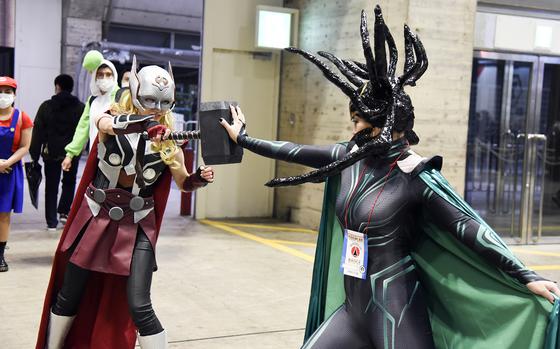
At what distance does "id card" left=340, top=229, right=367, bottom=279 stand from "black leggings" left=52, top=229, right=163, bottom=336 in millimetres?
1167

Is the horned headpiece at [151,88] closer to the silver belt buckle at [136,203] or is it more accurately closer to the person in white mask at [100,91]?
the silver belt buckle at [136,203]

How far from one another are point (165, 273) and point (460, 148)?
3.69m

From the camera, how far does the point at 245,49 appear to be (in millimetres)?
9586

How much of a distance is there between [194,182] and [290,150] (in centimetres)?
83

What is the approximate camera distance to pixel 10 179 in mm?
6137

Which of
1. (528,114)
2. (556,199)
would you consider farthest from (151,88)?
(556,199)

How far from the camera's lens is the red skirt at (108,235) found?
366 cm

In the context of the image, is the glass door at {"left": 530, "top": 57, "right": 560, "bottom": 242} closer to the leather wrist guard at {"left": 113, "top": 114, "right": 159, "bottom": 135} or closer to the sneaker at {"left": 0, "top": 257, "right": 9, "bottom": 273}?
the sneaker at {"left": 0, "top": 257, "right": 9, "bottom": 273}

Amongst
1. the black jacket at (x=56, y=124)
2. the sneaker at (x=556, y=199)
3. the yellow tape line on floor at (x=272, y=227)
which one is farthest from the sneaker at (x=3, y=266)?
the sneaker at (x=556, y=199)

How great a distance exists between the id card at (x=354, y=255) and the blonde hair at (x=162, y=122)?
1.11m

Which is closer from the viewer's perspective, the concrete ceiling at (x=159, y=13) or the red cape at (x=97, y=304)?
the red cape at (x=97, y=304)

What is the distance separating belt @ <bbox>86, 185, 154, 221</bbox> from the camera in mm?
3699

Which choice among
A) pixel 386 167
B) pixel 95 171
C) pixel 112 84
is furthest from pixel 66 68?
pixel 386 167

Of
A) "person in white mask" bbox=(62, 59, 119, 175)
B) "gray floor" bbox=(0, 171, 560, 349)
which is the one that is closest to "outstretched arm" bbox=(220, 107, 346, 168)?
"gray floor" bbox=(0, 171, 560, 349)
